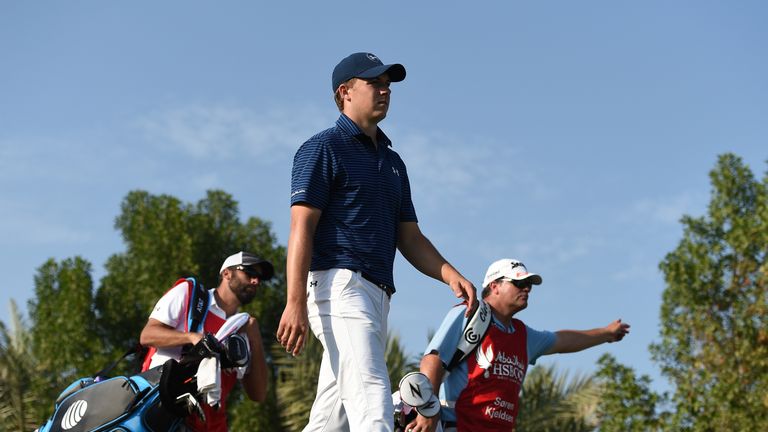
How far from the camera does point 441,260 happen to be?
504cm

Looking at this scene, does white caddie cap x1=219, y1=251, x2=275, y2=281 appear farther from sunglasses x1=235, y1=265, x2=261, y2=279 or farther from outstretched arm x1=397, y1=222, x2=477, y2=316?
outstretched arm x1=397, y1=222, x2=477, y2=316

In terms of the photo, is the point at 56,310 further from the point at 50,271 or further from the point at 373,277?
the point at 373,277

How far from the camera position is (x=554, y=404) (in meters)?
19.5

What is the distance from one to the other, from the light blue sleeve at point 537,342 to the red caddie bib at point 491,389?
0.27 meters

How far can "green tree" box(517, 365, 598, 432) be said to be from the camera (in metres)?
19.0

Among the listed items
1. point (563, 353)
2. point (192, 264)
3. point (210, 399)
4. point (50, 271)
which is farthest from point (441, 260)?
point (50, 271)

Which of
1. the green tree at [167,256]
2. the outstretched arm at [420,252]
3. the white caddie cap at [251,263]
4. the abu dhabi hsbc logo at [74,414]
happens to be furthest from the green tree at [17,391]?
the outstretched arm at [420,252]

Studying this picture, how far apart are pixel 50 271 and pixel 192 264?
4127mm

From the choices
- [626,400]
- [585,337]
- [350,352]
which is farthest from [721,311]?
[350,352]

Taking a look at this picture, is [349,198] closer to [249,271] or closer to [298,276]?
[298,276]

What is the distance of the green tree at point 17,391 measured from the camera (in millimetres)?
22156

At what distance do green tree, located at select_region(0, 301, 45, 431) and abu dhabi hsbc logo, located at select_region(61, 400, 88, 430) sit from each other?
16.1 metres

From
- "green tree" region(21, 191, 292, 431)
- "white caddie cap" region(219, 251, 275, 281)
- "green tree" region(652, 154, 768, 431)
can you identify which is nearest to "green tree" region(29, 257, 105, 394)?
"green tree" region(21, 191, 292, 431)

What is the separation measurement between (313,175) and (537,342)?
2841mm
